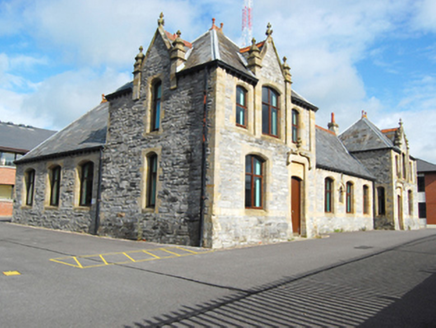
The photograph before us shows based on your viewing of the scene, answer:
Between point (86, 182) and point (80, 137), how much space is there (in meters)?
3.59

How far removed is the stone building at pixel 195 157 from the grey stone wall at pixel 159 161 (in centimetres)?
5

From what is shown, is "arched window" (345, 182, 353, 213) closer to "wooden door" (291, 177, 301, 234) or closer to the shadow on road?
"wooden door" (291, 177, 301, 234)

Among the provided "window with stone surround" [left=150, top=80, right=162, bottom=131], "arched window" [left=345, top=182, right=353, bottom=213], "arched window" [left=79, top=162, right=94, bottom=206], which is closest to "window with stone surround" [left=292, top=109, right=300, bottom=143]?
"window with stone surround" [left=150, top=80, right=162, bottom=131]

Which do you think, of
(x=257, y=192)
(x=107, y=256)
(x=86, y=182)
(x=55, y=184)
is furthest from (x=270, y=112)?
(x=55, y=184)

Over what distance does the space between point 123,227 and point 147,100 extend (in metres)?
5.70

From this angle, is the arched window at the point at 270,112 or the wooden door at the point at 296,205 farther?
the wooden door at the point at 296,205

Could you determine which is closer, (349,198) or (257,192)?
(257,192)

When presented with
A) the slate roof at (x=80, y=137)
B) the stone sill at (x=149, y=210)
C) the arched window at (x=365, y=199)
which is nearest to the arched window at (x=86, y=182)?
the slate roof at (x=80, y=137)

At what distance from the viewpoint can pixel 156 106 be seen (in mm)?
15867

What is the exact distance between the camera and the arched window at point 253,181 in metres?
14.6

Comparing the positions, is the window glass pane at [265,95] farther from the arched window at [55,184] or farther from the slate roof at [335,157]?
the arched window at [55,184]

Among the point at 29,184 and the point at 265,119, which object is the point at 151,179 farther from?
the point at 29,184

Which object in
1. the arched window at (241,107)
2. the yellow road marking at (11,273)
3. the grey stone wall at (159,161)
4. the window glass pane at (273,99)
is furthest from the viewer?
the window glass pane at (273,99)

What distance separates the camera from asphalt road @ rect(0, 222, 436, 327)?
4.89 m
